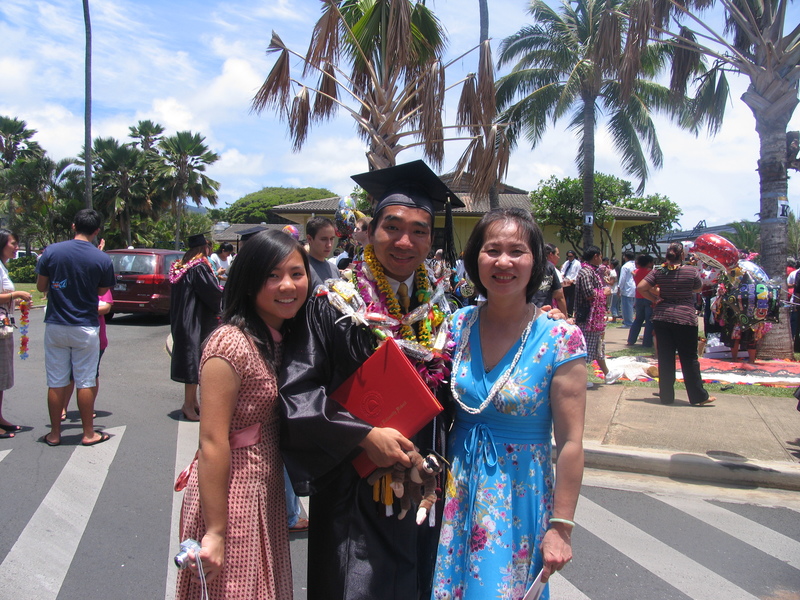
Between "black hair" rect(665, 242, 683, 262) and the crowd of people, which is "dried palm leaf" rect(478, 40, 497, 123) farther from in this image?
the crowd of people

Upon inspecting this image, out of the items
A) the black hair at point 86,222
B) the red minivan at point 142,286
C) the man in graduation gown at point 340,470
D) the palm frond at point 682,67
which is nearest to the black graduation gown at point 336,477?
the man in graduation gown at point 340,470

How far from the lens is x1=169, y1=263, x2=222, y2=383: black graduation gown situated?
17.5 ft

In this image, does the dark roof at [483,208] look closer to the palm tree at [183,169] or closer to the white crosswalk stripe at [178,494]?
the palm tree at [183,169]

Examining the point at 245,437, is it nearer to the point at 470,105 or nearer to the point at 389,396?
the point at 389,396

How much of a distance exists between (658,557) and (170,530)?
2949 mm

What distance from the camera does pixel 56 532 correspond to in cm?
345

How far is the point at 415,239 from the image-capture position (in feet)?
6.85

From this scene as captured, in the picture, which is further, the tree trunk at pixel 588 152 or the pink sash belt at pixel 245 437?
the tree trunk at pixel 588 152

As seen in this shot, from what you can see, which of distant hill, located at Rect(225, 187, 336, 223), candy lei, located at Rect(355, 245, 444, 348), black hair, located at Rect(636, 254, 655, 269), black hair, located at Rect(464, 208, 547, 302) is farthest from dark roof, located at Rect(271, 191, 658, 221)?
distant hill, located at Rect(225, 187, 336, 223)

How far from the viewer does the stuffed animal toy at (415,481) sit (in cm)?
173

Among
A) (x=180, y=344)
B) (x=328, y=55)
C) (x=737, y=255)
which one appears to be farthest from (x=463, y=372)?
(x=328, y=55)

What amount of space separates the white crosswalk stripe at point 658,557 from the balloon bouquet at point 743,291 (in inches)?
213

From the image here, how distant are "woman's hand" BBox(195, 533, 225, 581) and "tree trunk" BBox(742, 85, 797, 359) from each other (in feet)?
31.4

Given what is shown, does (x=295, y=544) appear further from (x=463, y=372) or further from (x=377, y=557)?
(x=463, y=372)
